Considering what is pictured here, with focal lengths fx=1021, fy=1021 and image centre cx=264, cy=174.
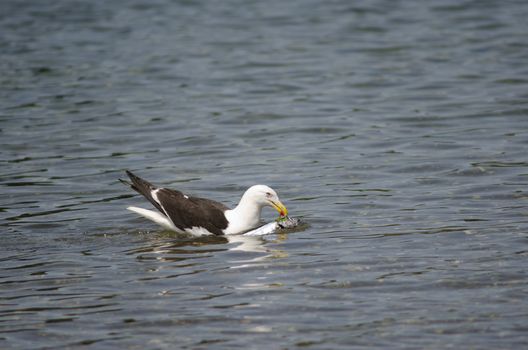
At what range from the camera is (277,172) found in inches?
645

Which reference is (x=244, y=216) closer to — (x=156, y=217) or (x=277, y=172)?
(x=156, y=217)

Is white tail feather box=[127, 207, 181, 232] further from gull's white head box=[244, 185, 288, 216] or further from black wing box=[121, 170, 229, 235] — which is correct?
gull's white head box=[244, 185, 288, 216]

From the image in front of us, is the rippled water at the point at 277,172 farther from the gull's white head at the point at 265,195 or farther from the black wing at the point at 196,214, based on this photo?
the gull's white head at the point at 265,195

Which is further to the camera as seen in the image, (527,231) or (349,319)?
(527,231)

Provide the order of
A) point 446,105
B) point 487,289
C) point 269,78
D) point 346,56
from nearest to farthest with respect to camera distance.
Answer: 1. point 487,289
2. point 446,105
3. point 269,78
4. point 346,56

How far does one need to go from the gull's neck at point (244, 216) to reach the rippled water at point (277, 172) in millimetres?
233

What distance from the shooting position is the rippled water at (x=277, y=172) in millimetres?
9719

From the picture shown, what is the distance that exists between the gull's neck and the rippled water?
0.76 feet

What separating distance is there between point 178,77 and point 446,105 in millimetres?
7355

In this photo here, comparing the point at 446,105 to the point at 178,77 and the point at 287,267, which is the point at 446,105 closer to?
the point at 178,77

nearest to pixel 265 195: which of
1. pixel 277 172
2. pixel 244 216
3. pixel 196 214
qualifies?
pixel 244 216

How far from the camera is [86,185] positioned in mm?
16000

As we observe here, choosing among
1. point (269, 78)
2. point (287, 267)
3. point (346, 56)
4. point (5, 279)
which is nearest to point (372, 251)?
point (287, 267)

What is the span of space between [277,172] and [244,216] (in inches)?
134
